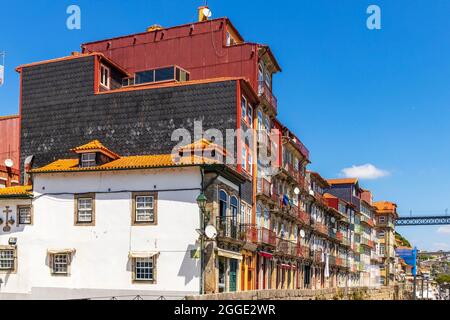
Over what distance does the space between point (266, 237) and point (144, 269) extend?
13329 mm

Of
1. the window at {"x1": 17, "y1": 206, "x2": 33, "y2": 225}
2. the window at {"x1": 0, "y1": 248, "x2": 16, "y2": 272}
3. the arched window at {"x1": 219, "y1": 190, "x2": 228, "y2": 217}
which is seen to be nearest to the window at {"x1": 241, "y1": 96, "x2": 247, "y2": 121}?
the arched window at {"x1": 219, "y1": 190, "x2": 228, "y2": 217}

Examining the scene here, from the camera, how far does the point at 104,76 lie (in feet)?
147

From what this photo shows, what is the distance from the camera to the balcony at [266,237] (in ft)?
143

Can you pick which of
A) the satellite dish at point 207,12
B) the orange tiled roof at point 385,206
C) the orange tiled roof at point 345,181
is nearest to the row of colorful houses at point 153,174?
the satellite dish at point 207,12

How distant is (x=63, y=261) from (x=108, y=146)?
962 centimetres

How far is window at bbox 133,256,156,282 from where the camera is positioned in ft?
110

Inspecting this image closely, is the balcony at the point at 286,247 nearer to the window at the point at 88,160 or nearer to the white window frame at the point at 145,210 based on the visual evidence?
the white window frame at the point at 145,210

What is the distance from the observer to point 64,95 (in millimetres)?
44125

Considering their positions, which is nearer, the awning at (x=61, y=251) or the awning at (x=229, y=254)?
the awning at (x=229, y=254)

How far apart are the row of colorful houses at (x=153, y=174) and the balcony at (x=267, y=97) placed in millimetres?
137

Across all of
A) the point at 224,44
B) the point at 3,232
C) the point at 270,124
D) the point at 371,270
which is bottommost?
the point at 371,270

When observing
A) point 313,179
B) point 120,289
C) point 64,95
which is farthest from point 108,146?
point 313,179

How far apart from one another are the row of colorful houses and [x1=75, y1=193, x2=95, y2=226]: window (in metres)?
0.07

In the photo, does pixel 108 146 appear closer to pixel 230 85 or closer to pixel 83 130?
pixel 83 130
